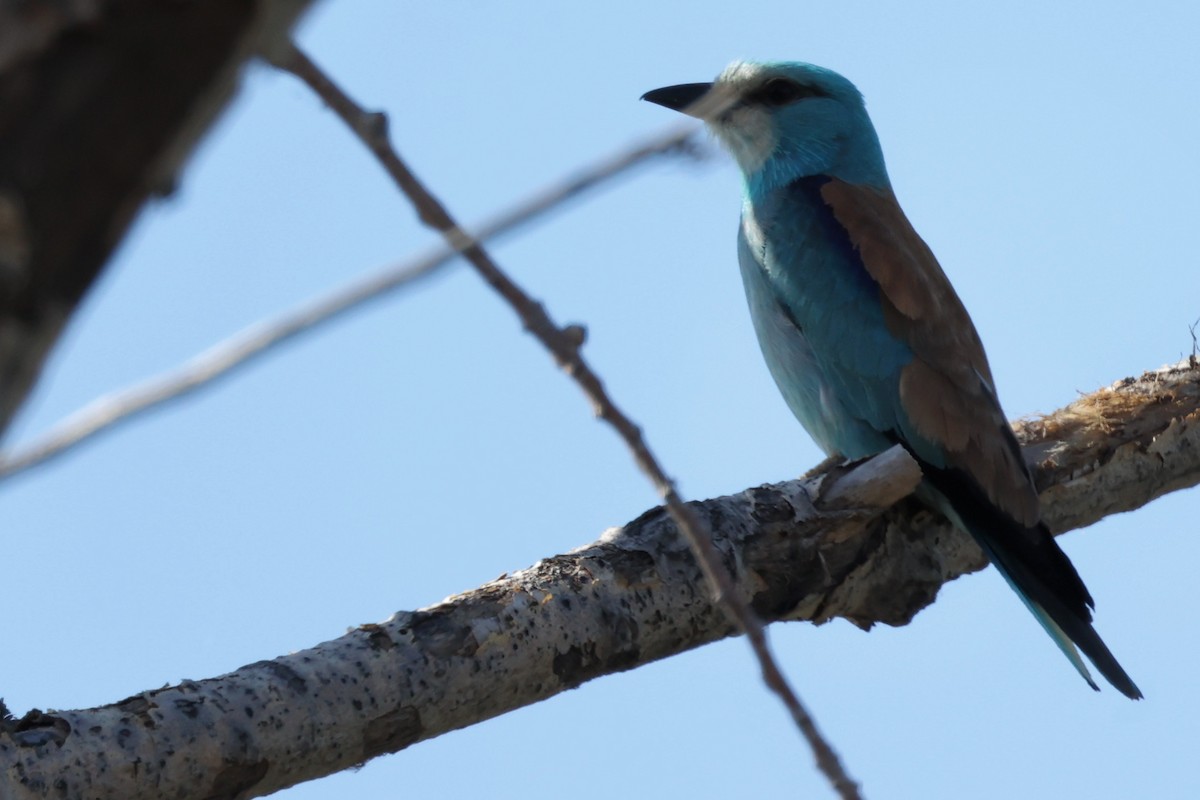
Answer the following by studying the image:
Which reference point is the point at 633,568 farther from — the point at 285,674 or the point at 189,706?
the point at 189,706

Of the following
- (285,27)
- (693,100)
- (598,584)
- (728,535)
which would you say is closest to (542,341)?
(285,27)

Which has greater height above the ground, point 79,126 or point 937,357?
point 937,357

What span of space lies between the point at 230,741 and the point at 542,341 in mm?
1584

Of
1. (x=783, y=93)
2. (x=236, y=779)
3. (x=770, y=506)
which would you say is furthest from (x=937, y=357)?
(x=236, y=779)

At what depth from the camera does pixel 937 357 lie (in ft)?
14.5

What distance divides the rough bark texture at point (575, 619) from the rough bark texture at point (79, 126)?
1.86 m

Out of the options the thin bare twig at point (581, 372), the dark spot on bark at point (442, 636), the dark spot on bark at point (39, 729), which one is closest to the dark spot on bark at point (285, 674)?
the dark spot on bark at point (442, 636)

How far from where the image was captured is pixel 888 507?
12.0ft

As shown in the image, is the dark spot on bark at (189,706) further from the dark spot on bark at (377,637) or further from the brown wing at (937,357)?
the brown wing at (937,357)

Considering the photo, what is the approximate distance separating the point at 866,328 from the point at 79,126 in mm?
3952

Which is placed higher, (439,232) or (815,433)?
(815,433)

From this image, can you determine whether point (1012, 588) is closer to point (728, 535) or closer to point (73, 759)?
point (728, 535)

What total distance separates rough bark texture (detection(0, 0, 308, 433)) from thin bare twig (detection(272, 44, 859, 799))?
44 centimetres

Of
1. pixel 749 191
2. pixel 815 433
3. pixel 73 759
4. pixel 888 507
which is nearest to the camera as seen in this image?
pixel 73 759
